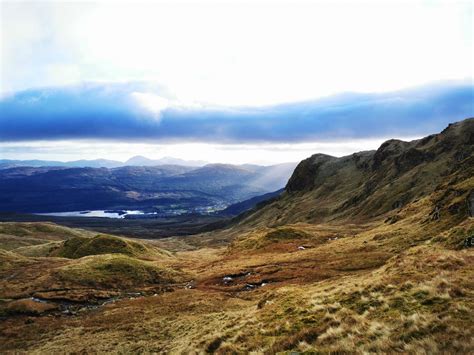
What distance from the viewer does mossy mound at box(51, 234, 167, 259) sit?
325ft

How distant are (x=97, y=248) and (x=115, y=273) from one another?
3886 centimetres

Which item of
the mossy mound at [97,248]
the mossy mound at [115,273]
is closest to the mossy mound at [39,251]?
the mossy mound at [97,248]

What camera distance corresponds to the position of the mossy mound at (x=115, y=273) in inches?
2411

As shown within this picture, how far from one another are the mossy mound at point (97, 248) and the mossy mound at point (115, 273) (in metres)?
27.8

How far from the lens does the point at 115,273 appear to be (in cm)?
6538

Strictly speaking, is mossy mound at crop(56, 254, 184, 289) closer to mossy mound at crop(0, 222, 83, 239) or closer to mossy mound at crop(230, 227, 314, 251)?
mossy mound at crop(230, 227, 314, 251)

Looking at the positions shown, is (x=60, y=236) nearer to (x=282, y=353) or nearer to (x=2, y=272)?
(x=2, y=272)

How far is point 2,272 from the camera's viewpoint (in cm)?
6631

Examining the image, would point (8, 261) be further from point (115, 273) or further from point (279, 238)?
point (279, 238)

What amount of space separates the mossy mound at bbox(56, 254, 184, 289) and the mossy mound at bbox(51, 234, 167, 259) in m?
27.8

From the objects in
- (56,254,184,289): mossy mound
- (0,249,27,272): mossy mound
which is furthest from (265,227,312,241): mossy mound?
(0,249,27,272): mossy mound

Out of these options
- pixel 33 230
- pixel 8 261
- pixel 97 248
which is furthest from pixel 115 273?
pixel 33 230

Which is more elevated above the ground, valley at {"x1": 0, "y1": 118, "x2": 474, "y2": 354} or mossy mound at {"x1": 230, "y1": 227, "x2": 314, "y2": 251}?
valley at {"x1": 0, "y1": 118, "x2": 474, "y2": 354}

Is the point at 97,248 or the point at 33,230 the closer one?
the point at 97,248
